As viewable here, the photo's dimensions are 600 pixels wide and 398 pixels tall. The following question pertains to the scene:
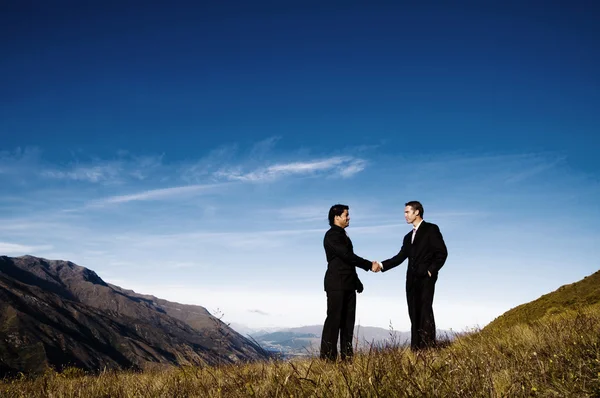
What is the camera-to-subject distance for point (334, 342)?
8023 mm

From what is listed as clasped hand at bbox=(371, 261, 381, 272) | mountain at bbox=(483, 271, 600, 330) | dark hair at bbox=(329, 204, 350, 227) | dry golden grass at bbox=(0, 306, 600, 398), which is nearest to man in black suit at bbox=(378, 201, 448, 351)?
clasped hand at bbox=(371, 261, 381, 272)

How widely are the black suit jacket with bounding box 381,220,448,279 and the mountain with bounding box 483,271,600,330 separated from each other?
3567 millimetres

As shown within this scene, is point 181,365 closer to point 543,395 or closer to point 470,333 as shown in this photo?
point 543,395

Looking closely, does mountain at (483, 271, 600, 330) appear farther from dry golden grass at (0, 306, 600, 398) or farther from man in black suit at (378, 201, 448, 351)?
dry golden grass at (0, 306, 600, 398)

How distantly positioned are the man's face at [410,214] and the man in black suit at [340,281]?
1.39m

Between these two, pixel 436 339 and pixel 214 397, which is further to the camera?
pixel 436 339

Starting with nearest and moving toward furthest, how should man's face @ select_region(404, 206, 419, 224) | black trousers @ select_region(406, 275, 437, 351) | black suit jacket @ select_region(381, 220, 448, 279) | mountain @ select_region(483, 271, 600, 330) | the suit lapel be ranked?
black trousers @ select_region(406, 275, 437, 351), black suit jacket @ select_region(381, 220, 448, 279), the suit lapel, man's face @ select_region(404, 206, 419, 224), mountain @ select_region(483, 271, 600, 330)

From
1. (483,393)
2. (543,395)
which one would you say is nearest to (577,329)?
(543,395)

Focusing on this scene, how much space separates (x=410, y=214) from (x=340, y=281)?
2.16 meters

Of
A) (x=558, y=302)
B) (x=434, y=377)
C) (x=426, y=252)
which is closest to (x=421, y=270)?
(x=426, y=252)

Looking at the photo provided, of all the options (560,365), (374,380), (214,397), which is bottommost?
(214,397)

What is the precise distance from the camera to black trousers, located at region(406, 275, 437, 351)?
842 cm

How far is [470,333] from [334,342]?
10.3 ft

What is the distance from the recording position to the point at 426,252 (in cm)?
869
